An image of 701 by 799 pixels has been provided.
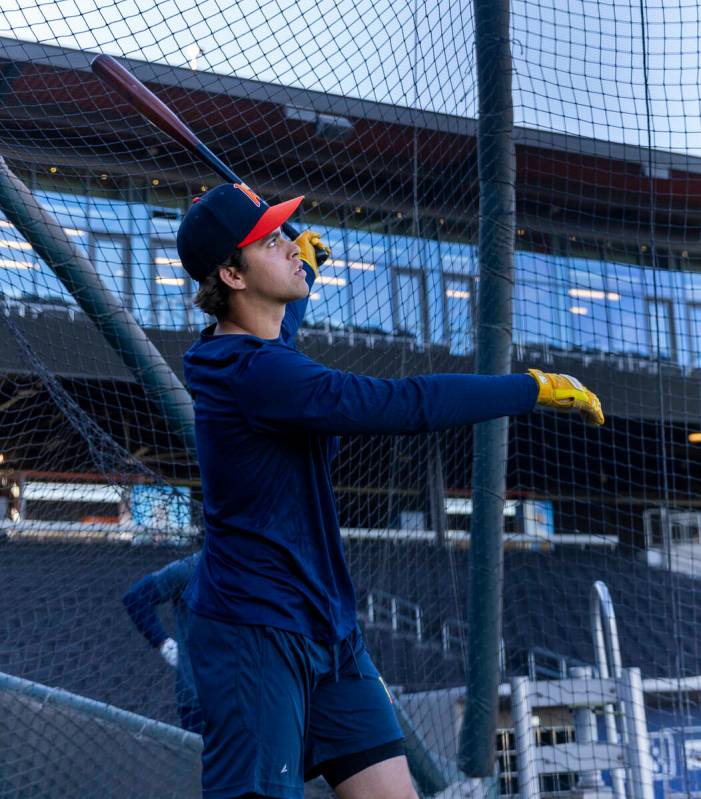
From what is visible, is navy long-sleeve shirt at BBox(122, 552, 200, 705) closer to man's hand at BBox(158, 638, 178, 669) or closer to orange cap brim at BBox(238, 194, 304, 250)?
man's hand at BBox(158, 638, 178, 669)

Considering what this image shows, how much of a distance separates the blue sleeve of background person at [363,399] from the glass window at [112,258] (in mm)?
2621

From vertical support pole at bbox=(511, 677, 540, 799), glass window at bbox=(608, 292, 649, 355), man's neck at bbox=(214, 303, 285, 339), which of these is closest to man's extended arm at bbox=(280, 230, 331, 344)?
man's neck at bbox=(214, 303, 285, 339)

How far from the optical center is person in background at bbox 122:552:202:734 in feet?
14.1

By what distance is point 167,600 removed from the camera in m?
4.60

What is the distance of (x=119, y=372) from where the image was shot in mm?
7141

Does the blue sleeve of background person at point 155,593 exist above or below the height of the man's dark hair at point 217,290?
below

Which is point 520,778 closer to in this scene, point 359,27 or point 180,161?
point 359,27

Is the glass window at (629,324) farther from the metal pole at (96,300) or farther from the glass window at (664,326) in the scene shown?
the metal pole at (96,300)

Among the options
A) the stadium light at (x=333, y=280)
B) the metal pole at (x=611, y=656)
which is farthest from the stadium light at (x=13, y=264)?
the metal pole at (x=611, y=656)

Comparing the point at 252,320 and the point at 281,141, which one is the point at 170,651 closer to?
the point at 281,141

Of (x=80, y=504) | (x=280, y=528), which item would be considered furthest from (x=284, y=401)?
(x=80, y=504)

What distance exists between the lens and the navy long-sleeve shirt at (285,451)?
1.83 m

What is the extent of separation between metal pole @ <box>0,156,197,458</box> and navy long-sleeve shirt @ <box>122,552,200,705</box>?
64 centimetres

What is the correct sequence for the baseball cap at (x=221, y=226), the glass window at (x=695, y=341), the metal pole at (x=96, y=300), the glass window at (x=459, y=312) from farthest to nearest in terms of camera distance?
the glass window at (x=695, y=341), the glass window at (x=459, y=312), the metal pole at (x=96, y=300), the baseball cap at (x=221, y=226)
